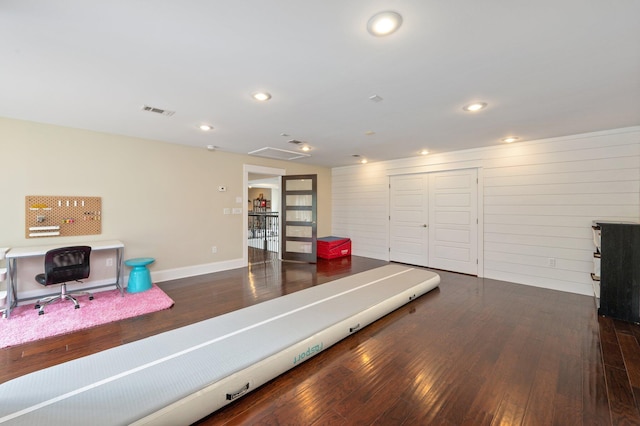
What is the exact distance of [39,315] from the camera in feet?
10.1

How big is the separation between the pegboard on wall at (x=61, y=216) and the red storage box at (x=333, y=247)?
439 cm

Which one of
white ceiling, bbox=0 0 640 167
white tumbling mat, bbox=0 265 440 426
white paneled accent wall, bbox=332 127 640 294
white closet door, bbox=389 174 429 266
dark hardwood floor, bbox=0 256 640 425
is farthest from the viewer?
white closet door, bbox=389 174 429 266

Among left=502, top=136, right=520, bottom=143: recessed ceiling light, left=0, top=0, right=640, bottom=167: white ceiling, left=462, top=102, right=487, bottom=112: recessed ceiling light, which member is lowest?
left=0, top=0, right=640, bottom=167: white ceiling

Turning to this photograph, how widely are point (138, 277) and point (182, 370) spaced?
2.94m

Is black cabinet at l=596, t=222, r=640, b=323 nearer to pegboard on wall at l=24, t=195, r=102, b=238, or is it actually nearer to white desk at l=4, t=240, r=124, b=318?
white desk at l=4, t=240, r=124, b=318

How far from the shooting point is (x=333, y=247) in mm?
6656

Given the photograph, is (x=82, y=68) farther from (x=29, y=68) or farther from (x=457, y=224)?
(x=457, y=224)

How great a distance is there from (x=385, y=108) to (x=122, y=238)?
14.6 feet

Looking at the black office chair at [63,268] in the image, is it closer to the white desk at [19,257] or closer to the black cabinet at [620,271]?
the white desk at [19,257]

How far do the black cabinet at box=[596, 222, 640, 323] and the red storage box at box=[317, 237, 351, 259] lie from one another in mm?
4636

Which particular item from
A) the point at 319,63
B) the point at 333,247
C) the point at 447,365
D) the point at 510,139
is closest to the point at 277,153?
the point at 333,247

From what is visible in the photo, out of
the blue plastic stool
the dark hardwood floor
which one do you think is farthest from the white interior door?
the blue plastic stool

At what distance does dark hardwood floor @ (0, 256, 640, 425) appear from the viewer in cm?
170

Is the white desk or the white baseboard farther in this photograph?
the white baseboard
